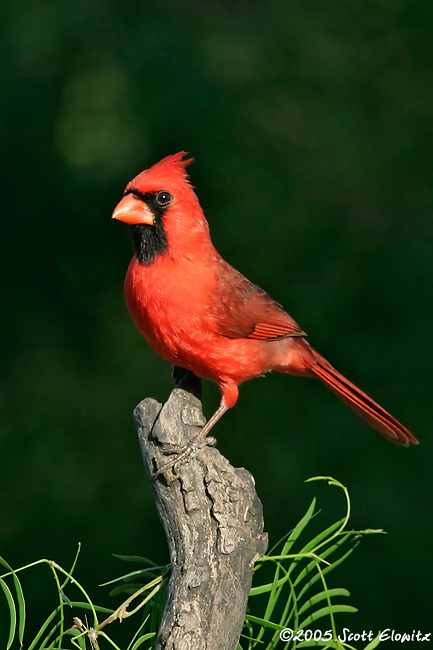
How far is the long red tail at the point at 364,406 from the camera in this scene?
2297 millimetres

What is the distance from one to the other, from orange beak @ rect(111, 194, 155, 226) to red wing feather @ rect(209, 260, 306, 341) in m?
0.27

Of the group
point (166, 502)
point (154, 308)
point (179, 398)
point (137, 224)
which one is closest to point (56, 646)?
point (166, 502)

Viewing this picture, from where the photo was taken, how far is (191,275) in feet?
6.66

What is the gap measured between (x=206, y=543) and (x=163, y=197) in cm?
88

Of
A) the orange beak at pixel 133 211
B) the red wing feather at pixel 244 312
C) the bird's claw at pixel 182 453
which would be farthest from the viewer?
the red wing feather at pixel 244 312

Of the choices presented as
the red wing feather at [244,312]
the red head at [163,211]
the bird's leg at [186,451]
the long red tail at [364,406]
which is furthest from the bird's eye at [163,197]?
the long red tail at [364,406]

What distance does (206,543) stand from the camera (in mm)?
1438

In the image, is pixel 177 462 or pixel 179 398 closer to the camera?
pixel 177 462

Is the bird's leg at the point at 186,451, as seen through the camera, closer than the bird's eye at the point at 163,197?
Yes

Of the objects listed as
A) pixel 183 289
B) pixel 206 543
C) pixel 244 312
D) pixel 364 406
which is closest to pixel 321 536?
pixel 206 543

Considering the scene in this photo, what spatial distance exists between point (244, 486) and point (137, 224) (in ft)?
2.50

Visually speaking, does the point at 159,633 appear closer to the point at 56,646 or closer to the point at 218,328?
the point at 56,646

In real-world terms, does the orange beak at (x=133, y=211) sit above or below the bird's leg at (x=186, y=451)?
above

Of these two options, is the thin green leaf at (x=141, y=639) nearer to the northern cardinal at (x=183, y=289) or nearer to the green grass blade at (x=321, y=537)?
the green grass blade at (x=321, y=537)
